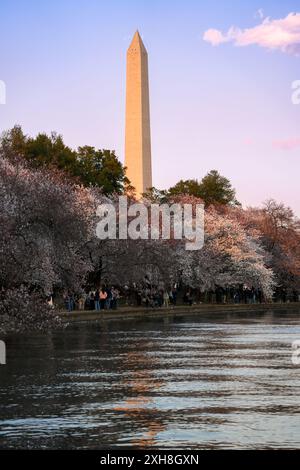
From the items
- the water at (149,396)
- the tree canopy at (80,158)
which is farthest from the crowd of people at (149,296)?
the water at (149,396)

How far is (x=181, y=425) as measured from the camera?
19.4 metres

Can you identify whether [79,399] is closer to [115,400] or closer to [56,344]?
[115,400]

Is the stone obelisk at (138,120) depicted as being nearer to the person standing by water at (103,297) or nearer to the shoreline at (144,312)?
the shoreline at (144,312)

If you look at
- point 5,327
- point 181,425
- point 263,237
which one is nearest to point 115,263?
point 5,327

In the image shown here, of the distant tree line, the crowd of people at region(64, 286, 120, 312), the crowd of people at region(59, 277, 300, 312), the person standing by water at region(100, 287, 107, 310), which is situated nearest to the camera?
the distant tree line

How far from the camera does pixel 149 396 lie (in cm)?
2386

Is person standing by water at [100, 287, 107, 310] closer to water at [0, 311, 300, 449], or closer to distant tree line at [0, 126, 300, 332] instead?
distant tree line at [0, 126, 300, 332]

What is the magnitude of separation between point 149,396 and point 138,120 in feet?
342

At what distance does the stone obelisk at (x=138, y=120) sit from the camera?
123875 mm

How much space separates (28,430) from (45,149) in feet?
346

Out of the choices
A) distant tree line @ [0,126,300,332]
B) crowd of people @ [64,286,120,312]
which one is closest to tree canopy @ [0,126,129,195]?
distant tree line @ [0,126,300,332]

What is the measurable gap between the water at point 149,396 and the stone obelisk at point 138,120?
273 feet

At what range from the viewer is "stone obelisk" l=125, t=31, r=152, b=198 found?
124m

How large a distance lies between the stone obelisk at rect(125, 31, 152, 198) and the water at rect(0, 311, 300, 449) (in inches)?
3275
